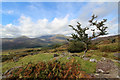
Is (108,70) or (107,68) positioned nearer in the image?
(108,70)

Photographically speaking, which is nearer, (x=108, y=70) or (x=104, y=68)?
(x=108, y=70)

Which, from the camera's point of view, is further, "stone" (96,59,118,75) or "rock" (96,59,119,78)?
"stone" (96,59,118,75)

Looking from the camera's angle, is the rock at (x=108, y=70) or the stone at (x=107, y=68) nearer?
the rock at (x=108, y=70)

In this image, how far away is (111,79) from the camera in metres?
5.77

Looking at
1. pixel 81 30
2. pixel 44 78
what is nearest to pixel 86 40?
pixel 81 30

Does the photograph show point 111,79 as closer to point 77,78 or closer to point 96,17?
point 77,78

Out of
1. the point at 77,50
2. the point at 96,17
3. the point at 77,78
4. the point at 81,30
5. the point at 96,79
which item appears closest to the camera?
the point at 77,78

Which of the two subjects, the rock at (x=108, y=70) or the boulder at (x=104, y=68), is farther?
the boulder at (x=104, y=68)

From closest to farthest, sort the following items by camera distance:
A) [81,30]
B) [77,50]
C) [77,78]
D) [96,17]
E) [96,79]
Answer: [77,78]
[96,79]
[96,17]
[81,30]
[77,50]

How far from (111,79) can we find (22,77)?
24.7 ft

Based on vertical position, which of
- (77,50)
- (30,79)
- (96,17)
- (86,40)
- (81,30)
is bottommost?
(77,50)

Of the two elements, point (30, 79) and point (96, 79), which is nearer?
point (30, 79)

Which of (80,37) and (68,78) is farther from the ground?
(80,37)

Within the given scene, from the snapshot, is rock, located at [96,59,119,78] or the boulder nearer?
rock, located at [96,59,119,78]
